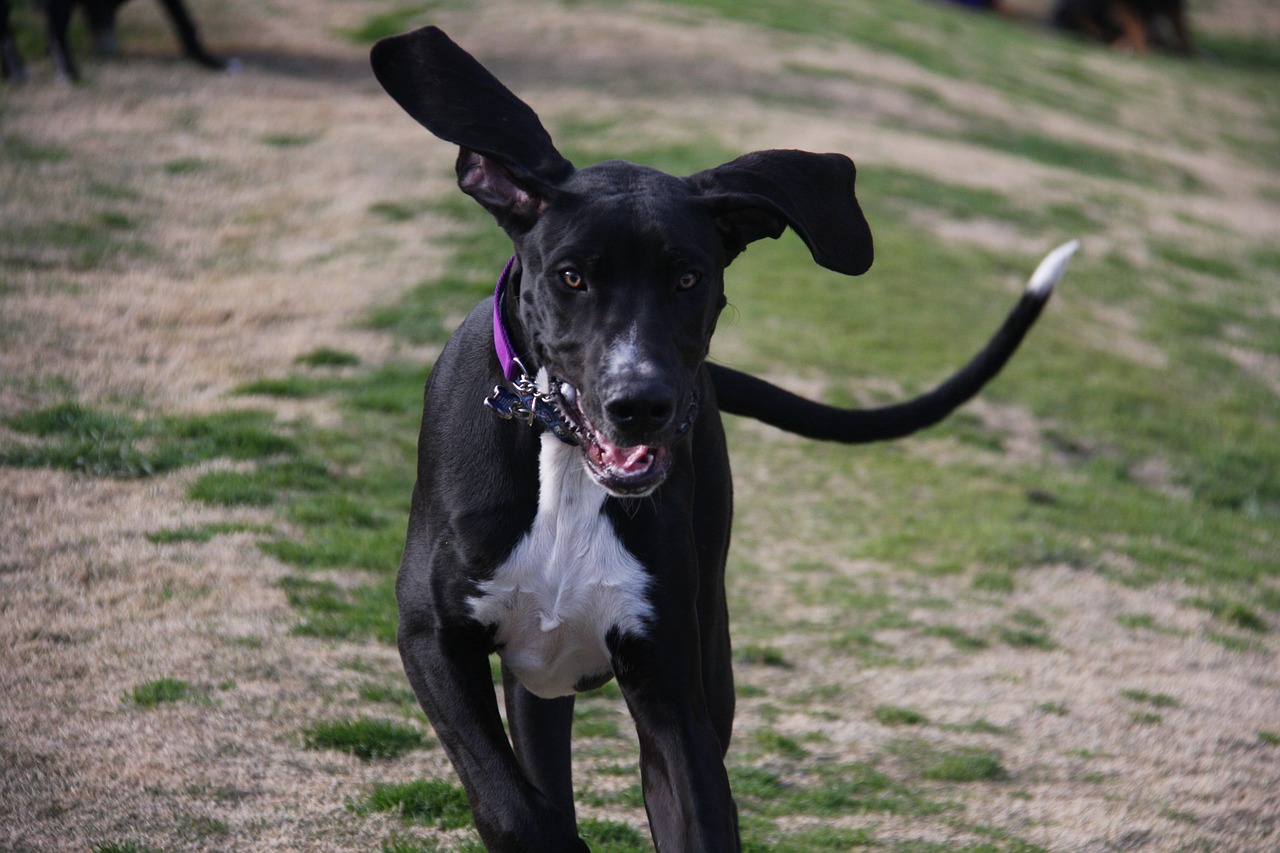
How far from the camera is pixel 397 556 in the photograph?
18.0 ft

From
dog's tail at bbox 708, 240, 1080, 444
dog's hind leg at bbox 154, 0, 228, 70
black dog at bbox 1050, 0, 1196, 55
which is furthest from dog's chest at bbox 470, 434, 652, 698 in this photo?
black dog at bbox 1050, 0, 1196, 55

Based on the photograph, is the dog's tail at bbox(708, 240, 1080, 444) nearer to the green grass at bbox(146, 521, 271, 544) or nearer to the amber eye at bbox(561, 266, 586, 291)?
the amber eye at bbox(561, 266, 586, 291)

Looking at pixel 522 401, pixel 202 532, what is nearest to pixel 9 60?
pixel 202 532

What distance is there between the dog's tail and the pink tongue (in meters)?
1.21

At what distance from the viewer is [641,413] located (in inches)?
109

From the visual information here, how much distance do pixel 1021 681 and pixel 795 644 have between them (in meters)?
0.87

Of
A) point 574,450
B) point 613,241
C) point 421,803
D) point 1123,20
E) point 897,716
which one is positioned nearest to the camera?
point 613,241

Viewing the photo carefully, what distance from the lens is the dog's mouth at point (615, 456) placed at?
2871mm

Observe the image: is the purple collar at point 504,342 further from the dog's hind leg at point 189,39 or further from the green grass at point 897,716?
the dog's hind leg at point 189,39

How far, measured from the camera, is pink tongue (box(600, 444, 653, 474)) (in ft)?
9.52

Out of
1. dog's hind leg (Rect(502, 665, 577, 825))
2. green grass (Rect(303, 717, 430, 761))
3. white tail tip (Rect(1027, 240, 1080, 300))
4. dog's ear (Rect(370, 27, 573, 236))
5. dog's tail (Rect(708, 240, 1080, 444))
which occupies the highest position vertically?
dog's ear (Rect(370, 27, 573, 236))

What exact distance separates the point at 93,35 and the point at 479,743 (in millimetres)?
11596

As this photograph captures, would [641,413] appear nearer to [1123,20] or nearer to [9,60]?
[9,60]

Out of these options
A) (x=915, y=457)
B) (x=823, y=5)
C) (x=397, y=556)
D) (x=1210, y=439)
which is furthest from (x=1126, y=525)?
(x=823, y=5)
